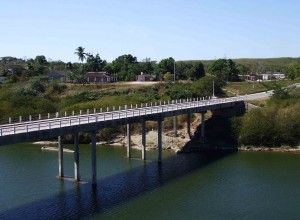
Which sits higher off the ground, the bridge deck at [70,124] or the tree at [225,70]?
the tree at [225,70]

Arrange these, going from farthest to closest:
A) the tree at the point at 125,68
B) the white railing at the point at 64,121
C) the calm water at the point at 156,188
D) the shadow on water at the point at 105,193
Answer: the tree at the point at 125,68, the calm water at the point at 156,188, the white railing at the point at 64,121, the shadow on water at the point at 105,193

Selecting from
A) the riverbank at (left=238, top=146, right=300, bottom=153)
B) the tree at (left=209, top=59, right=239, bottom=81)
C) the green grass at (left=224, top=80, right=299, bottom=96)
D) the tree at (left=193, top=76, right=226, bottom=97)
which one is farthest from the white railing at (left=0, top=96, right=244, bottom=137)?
the tree at (left=209, top=59, right=239, bottom=81)

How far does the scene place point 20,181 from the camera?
5606 centimetres

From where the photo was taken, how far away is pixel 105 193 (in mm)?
51625

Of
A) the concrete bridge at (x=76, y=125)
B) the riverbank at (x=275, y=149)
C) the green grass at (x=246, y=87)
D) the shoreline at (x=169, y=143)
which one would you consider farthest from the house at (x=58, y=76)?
the riverbank at (x=275, y=149)

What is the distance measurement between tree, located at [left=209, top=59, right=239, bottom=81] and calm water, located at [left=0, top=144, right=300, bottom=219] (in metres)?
77.2

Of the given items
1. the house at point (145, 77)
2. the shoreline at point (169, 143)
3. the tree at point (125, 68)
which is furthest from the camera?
the tree at point (125, 68)

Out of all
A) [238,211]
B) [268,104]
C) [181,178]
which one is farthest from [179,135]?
[238,211]

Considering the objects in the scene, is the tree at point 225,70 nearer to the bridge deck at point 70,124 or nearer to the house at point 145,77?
the house at point 145,77

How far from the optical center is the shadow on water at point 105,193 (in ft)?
144

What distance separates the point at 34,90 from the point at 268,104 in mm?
67766

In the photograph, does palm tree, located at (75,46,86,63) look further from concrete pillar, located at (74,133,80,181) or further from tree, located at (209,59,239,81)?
concrete pillar, located at (74,133,80,181)

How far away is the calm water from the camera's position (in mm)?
45344

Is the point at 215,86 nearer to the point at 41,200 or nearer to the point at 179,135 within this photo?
the point at 179,135
